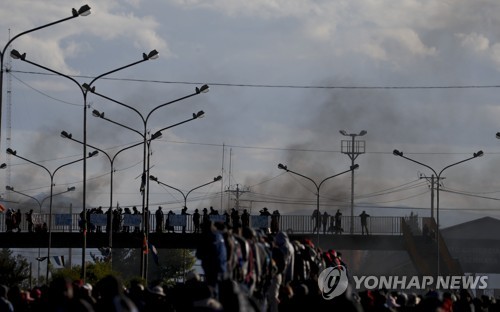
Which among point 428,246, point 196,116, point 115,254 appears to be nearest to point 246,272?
point 196,116

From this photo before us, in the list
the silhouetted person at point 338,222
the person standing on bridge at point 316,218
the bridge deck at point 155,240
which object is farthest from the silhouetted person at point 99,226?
the silhouetted person at point 338,222

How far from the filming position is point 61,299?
14.8 metres

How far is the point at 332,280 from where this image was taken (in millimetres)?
31844

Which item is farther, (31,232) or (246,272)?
(31,232)

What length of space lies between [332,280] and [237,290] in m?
15.9

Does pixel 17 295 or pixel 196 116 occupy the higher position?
pixel 196 116

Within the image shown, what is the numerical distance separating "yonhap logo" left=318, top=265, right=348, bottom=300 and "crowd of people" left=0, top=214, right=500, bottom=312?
0.79 ft

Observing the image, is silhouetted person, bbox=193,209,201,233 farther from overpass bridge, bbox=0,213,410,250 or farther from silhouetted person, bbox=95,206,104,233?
silhouetted person, bbox=95,206,104,233

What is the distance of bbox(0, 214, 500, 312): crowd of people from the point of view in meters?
15.3

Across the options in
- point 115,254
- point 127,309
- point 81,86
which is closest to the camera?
point 127,309

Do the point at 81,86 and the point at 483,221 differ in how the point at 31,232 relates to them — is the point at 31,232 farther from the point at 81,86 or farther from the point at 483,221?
the point at 483,221

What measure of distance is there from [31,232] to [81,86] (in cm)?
2370

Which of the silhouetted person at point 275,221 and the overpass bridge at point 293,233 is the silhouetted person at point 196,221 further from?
the silhouetted person at point 275,221

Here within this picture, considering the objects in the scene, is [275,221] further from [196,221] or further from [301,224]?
[301,224]
